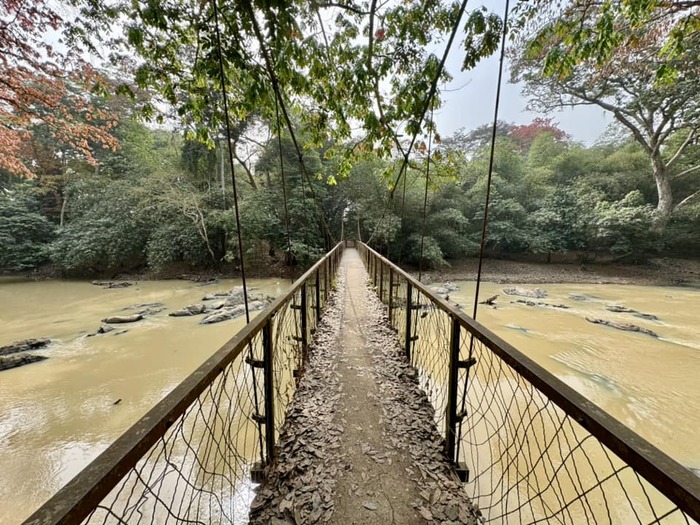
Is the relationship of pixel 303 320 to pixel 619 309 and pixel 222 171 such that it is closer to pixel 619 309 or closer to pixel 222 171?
pixel 619 309

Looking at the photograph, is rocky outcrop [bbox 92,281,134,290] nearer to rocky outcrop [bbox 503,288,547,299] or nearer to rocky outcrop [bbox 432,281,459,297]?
rocky outcrop [bbox 432,281,459,297]

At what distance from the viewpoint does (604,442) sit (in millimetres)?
Result: 539

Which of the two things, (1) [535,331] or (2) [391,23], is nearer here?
(2) [391,23]

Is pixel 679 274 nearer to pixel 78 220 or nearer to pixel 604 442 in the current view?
pixel 604 442

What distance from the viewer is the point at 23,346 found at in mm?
4289

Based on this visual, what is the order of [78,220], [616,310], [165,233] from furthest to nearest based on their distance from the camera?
[78,220]
[165,233]
[616,310]

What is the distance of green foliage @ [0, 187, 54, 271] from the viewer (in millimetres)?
9758

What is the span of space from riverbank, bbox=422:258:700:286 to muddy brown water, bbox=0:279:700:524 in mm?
2513

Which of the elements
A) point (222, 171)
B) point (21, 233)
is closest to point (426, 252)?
point (222, 171)

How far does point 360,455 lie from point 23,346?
5922mm

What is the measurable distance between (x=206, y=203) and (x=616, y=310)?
11593 millimetres

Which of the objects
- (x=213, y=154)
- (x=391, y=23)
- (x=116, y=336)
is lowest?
(x=116, y=336)

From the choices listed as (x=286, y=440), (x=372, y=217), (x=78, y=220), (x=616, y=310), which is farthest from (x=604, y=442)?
(x=78, y=220)

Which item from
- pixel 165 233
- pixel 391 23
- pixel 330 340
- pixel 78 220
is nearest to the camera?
pixel 391 23
